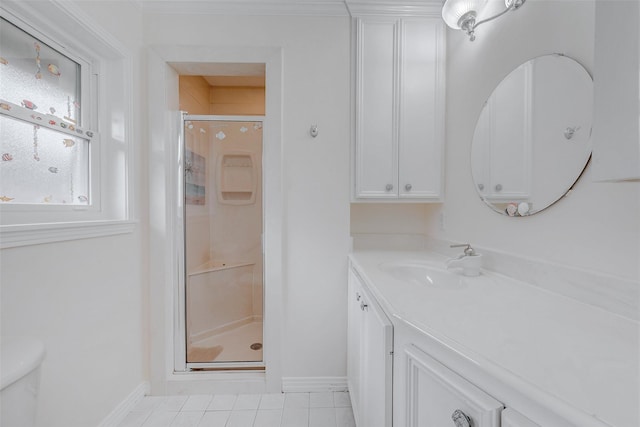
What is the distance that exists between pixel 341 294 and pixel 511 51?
1.59 m

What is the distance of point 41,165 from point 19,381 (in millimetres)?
968

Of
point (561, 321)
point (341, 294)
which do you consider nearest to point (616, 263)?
point (561, 321)

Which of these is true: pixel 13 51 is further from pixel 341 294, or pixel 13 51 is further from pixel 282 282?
pixel 341 294

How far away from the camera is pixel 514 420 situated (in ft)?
1.61

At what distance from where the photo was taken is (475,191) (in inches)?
59.5

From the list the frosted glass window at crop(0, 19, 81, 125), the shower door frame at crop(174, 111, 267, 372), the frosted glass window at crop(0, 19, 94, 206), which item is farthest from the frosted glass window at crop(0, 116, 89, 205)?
the shower door frame at crop(174, 111, 267, 372)

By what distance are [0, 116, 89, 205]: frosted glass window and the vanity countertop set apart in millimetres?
1545

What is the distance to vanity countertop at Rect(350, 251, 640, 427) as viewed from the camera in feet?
1.44

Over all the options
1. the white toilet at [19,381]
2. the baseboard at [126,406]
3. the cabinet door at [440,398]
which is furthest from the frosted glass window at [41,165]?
the cabinet door at [440,398]

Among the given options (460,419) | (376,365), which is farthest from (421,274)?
(460,419)

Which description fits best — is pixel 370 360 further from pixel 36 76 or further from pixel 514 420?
pixel 36 76

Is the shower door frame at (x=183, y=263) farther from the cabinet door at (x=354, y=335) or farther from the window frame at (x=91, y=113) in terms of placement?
the cabinet door at (x=354, y=335)

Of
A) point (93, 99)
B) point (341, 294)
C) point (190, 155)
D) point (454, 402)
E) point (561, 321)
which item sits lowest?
point (341, 294)

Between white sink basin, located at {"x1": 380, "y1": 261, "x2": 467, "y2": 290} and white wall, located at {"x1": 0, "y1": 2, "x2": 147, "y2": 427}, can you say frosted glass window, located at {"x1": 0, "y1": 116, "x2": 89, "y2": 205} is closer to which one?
white wall, located at {"x1": 0, "y1": 2, "x2": 147, "y2": 427}
